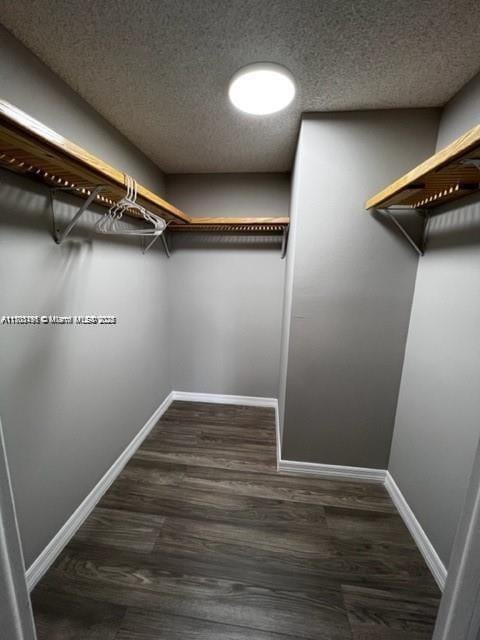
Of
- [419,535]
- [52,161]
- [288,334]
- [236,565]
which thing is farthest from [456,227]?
[236,565]

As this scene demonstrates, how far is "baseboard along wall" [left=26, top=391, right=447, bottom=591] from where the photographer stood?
121cm

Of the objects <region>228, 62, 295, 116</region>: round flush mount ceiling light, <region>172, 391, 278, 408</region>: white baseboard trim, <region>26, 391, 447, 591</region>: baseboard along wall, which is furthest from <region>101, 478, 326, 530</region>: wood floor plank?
<region>228, 62, 295, 116</region>: round flush mount ceiling light

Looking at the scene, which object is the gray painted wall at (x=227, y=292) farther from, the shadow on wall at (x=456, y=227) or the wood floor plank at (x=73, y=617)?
the wood floor plank at (x=73, y=617)

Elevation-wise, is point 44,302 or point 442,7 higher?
point 442,7

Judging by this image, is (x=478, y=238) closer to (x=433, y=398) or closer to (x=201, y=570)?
(x=433, y=398)

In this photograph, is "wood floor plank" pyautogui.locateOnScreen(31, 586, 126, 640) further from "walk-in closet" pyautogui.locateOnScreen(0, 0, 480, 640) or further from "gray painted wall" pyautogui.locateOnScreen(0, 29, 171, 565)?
"gray painted wall" pyautogui.locateOnScreen(0, 29, 171, 565)

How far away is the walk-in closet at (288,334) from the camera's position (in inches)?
37.1

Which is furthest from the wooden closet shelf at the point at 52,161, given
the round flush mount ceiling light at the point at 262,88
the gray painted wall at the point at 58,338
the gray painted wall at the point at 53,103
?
the round flush mount ceiling light at the point at 262,88

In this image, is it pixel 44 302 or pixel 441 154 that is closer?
pixel 441 154

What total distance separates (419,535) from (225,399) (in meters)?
1.88

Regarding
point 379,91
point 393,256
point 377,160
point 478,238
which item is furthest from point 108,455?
point 379,91

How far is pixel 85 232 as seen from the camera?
1.43 m

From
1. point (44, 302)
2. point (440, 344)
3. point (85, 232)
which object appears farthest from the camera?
point (85, 232)

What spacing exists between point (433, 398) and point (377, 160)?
1382 mm
